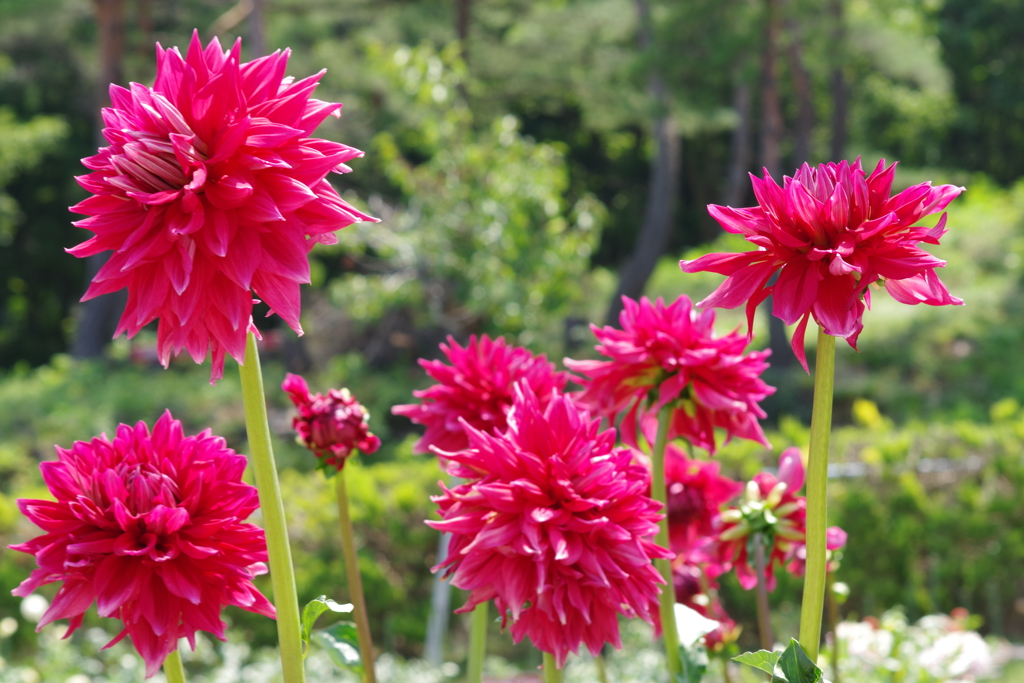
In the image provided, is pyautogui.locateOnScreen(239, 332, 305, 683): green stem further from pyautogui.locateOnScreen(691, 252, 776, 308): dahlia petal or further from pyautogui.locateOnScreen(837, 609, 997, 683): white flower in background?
pyautogui.locateOnScreen(837, 609, 997, 683): white flower in background

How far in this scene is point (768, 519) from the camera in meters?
1.12

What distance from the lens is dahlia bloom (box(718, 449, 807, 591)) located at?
1134 mm

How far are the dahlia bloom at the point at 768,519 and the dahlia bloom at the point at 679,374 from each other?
100 millimetres

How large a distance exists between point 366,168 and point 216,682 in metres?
9.93

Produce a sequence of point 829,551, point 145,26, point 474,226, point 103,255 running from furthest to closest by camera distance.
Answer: point 145,26 < point 103,255 < point 474,226 < point 829,551

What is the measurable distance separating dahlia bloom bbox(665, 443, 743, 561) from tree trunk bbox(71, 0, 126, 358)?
9.43m

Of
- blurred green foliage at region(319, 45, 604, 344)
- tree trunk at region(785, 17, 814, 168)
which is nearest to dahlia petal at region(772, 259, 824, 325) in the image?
blurred green foliage at region(319, 45, 604, 344)

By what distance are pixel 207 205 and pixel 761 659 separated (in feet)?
1.91

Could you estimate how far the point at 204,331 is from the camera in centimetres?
71

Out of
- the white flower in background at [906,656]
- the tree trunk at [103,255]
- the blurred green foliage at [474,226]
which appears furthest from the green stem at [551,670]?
the tree trunk at [103,255]

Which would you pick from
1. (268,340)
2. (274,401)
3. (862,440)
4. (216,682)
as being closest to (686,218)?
(268,340)

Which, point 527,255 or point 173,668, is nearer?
point 173,668

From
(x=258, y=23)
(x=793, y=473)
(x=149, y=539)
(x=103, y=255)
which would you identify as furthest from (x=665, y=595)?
(x=103, y=255)

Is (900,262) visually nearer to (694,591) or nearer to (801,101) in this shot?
(694,591)
